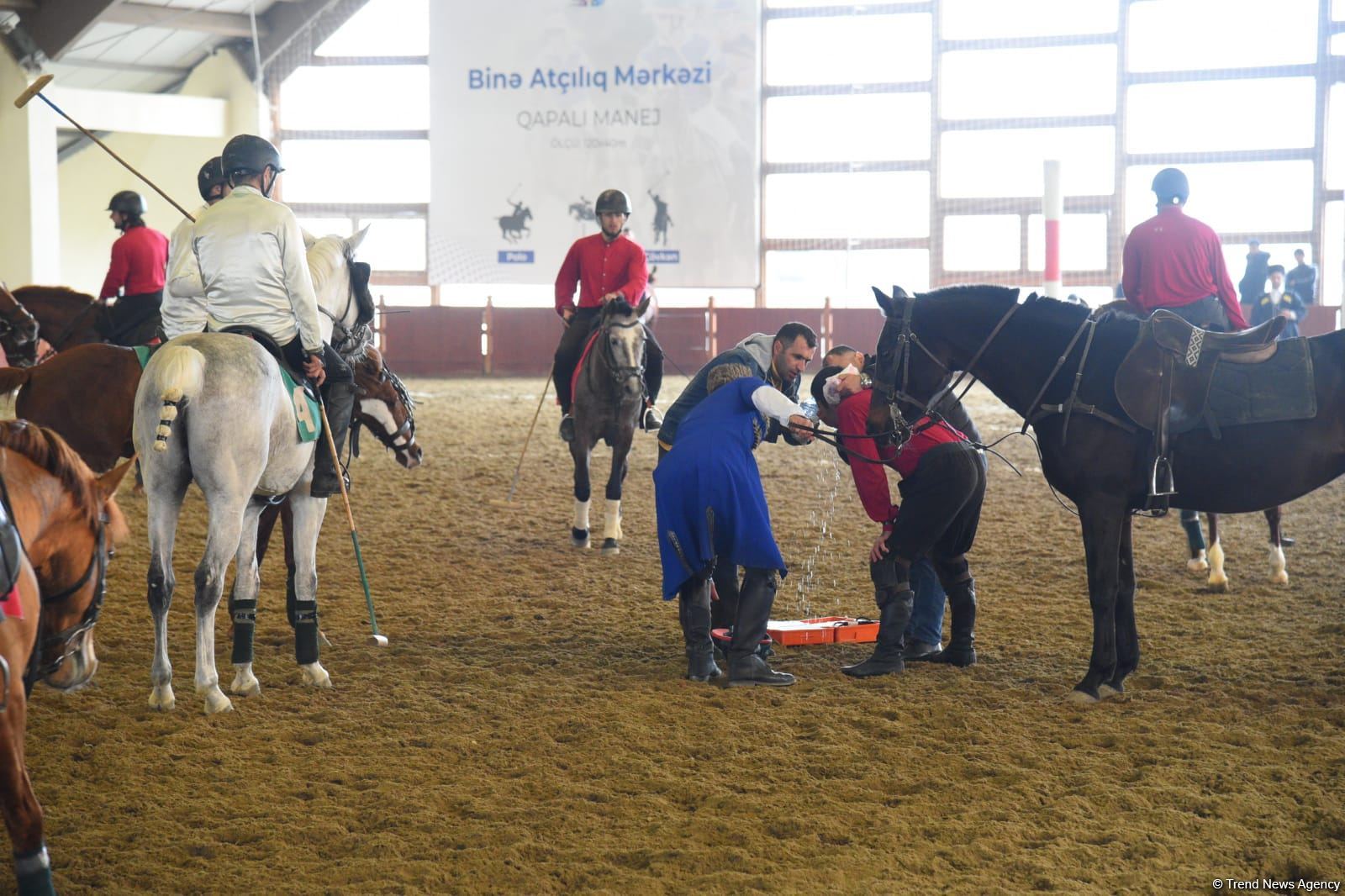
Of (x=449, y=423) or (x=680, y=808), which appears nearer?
(x=680, y=808)

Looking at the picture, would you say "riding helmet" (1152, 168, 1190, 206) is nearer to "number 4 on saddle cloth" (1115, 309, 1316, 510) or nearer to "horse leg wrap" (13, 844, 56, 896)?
"number 4 on saddle cloth" (1115, 309, 1316, 510)

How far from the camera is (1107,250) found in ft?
70.9

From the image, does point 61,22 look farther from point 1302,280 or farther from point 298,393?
point 1302,280

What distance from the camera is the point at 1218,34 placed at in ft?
68.2

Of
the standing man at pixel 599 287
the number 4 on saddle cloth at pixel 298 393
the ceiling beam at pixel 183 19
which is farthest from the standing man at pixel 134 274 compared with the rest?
the ceiling beam at pixel 183 19

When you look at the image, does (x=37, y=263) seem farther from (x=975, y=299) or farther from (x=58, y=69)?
(x=975, y=299)

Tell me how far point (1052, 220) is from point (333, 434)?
16862 mm

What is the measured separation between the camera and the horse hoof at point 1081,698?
4.89 meters

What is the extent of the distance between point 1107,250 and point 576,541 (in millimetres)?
16191

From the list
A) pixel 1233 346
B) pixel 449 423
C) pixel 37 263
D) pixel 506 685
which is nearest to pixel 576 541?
pixel 506 685

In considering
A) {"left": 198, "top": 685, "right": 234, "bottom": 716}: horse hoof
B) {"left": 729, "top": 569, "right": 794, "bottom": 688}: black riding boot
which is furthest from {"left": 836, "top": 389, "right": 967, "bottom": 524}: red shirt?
{"left": 198, "top": 685, "right": 234, "bottom": 716}: horse hoof

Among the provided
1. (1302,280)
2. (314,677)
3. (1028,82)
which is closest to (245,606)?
(314,677)

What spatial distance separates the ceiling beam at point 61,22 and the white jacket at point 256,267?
52.4ft

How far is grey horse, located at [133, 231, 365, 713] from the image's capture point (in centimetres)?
453
